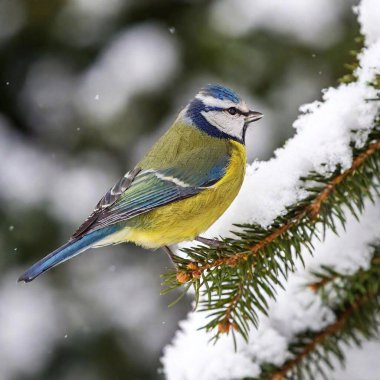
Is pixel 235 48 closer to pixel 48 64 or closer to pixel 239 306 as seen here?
pixel 48 64

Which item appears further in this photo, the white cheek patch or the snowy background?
the snowy background

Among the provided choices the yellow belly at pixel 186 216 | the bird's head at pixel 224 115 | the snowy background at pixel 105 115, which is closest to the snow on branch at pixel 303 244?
the yellow belly at pixel 186 216

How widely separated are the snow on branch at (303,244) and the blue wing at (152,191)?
63 centimetres

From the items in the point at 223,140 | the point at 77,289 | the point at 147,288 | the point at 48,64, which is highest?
the point at 48,64

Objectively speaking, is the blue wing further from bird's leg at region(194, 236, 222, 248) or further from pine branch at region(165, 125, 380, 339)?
pine branch at region(165, 125, 380, 339)

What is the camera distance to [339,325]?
1708mm

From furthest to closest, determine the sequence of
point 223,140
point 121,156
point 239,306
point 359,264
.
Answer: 1. point 121,156
2. point 223,140
3. point 239,306
4. point 359,264

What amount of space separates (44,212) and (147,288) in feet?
3.16

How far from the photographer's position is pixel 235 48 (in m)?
4.20

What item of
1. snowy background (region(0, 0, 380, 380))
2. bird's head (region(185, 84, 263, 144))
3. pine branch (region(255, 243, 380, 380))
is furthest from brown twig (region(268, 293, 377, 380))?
snowy background (region(0, 0, 380, 380))

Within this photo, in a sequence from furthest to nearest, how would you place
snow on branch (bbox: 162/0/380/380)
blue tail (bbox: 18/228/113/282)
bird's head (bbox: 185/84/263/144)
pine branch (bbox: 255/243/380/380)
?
bird's head (bbox: 185/84/263/144) < blue tail (bbox: 18/228/113/282) < snow on branch (bbox: 162/0/380/380) < pine branch (bbox: 255/243/380/380)

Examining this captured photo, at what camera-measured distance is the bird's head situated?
310cm

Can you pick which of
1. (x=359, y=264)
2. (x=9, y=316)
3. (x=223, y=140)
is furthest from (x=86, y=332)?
(x=359, y=264)

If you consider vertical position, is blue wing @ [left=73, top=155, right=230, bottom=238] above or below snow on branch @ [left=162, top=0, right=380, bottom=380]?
above
